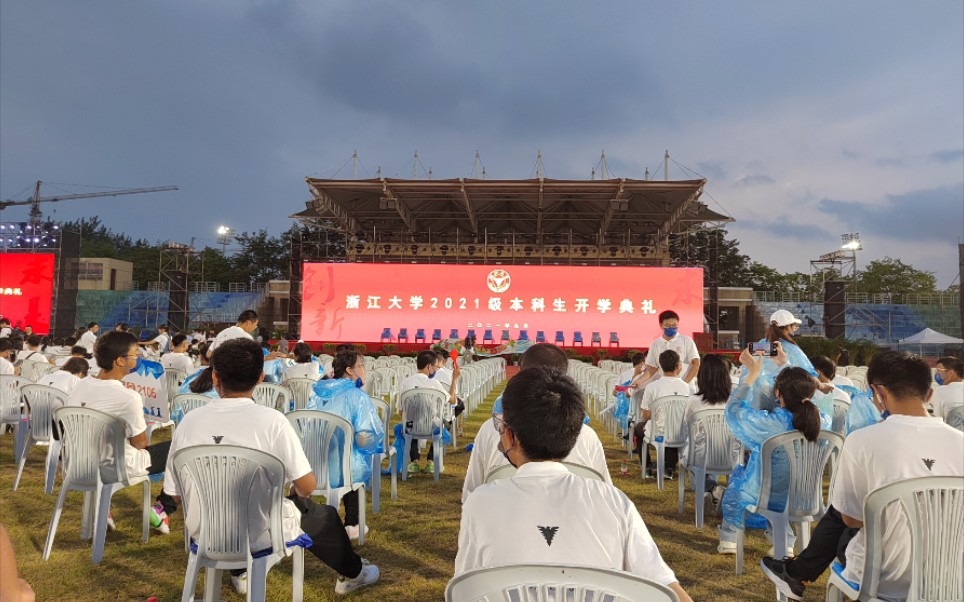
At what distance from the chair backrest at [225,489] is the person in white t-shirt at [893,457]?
1823 mm

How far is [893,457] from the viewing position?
5.67 ft

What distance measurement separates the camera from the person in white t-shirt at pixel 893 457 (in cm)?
166

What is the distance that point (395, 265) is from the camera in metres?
20.2

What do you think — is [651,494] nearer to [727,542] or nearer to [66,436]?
[727,542]

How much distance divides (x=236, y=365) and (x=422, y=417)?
103 inches

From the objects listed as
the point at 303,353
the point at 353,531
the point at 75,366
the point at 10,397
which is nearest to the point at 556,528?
the point at 353,531

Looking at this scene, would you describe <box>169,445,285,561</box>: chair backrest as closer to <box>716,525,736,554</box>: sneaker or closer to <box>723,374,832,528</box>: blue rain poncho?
<box>723,374,832,528</box>: blue rain poncho

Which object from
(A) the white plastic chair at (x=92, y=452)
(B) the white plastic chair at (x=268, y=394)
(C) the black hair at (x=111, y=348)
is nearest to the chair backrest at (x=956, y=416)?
(B) the white plastic chair at (x=268, y=394)

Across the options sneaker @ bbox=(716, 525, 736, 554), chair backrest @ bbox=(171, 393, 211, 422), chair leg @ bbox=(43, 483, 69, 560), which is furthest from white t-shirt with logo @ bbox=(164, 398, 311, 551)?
sneaker @ bbox=(716, 525, 736, 554)

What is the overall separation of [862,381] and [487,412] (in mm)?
4894

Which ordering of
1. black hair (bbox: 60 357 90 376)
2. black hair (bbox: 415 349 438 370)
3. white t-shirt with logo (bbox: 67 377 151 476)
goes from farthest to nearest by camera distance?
black hair (bbox: 415 349 438 370), black hair (bbox: 60 357 90 376), white t-shirt with logo (bbox: 67 377 151 476)

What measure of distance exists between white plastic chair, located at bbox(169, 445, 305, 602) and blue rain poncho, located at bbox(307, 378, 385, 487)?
3.34 ft

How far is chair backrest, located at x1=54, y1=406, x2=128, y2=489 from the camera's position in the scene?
9.18 feet

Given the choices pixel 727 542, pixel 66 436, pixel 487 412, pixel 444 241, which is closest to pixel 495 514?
pixel 727 542
